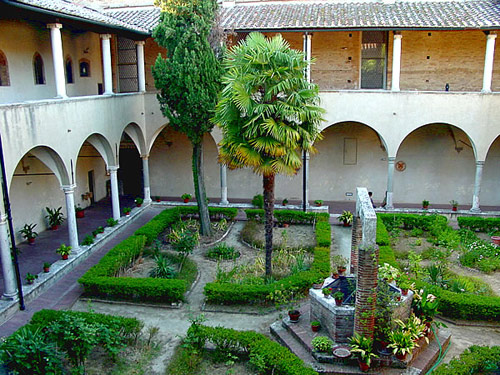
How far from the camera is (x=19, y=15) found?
15055 mm

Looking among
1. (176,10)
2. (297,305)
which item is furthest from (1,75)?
(297,305)

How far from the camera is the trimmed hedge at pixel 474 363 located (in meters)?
9.55

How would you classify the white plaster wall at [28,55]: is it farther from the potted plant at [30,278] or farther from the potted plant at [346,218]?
the potted plant at [346,218]

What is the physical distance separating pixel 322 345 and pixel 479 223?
11196 mm

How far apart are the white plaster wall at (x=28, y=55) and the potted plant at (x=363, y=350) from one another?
13.1m

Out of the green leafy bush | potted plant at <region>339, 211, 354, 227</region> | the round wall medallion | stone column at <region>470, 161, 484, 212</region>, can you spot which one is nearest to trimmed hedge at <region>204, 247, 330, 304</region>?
the green leafy bush

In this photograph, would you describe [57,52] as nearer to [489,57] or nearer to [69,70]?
[69,70]

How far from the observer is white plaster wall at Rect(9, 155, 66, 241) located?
682 inches

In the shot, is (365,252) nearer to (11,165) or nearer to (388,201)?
(11,165)

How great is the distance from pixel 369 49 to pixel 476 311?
44.4 ft

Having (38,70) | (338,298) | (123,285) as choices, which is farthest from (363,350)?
(38,70)

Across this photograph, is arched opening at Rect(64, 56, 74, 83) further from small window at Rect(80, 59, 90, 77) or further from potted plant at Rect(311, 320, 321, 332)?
potted plant at Rect(311, 320, 321, 332)

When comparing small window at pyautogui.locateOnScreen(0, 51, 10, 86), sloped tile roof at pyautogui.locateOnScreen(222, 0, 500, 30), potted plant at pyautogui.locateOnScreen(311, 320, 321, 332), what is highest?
sloped tile roof at pyautogui.locateOnScreen(222, 0, 500, 30)

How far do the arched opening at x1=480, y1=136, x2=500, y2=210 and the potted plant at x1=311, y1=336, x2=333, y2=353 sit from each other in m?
14.6
